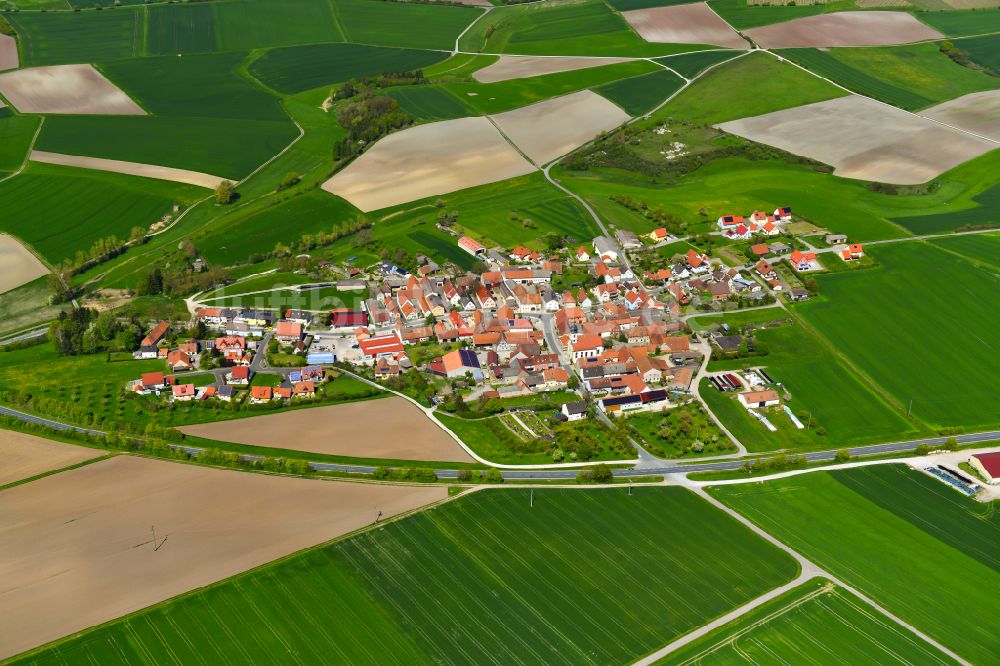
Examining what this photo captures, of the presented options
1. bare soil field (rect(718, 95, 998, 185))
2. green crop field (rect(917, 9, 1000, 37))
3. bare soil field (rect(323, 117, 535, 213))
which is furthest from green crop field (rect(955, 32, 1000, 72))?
bare soil field (rect(323, 117, 535, 213))

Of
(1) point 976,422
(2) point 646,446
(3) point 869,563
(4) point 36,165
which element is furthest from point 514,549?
(4) point 36,165

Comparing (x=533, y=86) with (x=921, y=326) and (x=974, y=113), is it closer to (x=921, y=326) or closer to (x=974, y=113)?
(x=974, y=113)

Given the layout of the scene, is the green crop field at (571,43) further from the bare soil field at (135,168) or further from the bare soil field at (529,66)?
the bare soil field at (135,168)

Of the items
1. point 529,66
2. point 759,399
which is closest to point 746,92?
point 529,66

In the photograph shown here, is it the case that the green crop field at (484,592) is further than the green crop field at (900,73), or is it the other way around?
the green crop field at (900,73)

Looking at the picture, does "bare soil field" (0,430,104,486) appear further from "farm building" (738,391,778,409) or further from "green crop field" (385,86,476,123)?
"green crop field" (385,86,476,123)

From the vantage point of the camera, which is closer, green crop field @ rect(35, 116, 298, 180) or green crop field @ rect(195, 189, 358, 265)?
green crop field @ rect(195, 189, 358, 265)

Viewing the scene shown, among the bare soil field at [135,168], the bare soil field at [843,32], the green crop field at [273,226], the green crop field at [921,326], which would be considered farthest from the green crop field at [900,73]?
the bare soil field at [135,168]
